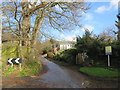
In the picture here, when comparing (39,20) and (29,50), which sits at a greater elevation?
(39,20)

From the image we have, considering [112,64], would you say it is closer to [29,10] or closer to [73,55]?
[73,55]

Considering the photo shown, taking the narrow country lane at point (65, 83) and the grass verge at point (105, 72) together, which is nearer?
the narrow country lane at point (65, 83)

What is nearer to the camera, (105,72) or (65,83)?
(65,83)

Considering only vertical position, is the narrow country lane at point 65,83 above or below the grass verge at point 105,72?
below

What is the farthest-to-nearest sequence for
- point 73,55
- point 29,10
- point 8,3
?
point 73,55, point 29,10, point 8,3

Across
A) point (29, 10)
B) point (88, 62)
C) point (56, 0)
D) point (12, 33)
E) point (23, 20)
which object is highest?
point (56, 0)

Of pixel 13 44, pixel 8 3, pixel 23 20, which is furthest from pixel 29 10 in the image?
pixel 13 44

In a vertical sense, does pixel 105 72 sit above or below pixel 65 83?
above

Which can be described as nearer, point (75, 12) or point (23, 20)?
point (23, 20)

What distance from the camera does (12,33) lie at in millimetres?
10727

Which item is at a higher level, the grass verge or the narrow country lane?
the grass verge

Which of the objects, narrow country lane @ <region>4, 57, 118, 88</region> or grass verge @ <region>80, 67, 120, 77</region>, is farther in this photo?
grass verge @ <region>80, 67, 120, 77</region>

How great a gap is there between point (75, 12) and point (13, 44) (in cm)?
792

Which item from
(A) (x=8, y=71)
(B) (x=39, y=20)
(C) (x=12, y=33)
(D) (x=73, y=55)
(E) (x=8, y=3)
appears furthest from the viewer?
(D) (x=73, y=55)
